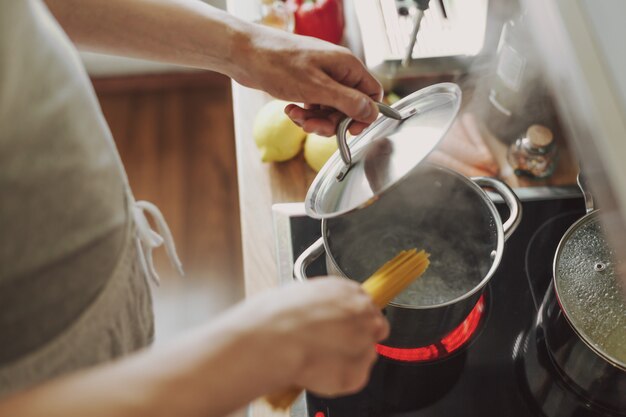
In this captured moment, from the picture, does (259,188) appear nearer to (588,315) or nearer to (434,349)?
(434,349)

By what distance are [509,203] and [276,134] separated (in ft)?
1.15

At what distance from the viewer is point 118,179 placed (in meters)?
0.57

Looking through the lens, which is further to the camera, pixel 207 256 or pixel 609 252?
pixel 207 256

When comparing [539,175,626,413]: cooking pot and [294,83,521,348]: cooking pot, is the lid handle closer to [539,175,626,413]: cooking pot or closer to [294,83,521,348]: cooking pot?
[294,83,521,348]: cooking pot

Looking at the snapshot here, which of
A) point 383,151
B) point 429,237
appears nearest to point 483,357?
point 429,237

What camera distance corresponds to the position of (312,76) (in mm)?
704

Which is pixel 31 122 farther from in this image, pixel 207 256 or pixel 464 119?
pixel 207 256

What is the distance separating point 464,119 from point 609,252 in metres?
0.35

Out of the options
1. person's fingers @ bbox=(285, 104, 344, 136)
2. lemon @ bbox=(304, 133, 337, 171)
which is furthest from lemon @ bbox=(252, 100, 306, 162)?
→ person's fingers @ bbox=(285, 104, 344, 136)

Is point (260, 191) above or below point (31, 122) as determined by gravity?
below

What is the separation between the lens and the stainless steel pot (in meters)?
0.76

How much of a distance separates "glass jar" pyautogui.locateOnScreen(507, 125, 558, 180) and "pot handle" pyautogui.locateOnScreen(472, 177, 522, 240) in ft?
0.46

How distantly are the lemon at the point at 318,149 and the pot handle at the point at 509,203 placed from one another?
225mm

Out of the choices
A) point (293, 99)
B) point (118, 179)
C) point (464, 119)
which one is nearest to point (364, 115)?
point (293, 99)
